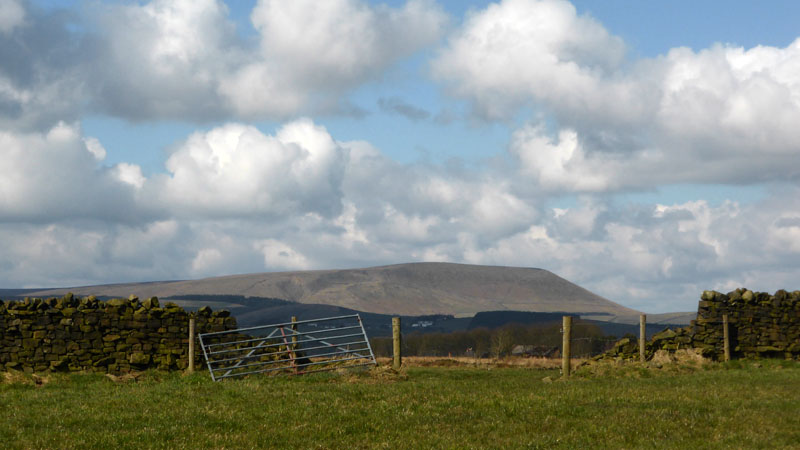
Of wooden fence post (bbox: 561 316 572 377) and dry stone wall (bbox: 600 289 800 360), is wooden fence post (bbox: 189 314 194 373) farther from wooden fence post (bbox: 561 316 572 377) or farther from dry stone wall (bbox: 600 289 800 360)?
dry stone wall (bbox: 600 289 800 360)

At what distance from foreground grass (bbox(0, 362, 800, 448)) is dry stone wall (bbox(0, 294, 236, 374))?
8.15 metres

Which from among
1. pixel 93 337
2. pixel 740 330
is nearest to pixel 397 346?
pixel 93 337

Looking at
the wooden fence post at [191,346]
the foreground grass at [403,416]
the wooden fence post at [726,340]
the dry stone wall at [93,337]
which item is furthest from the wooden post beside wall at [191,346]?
the wooden fence post at [726,340]

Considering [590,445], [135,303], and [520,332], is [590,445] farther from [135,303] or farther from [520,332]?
[520,332]

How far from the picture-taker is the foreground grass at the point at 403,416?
14703 millimetres

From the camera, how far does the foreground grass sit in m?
14.7

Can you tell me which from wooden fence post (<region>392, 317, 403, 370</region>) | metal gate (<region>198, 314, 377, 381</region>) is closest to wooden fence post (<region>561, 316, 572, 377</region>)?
wooden fence post (<region>392, 317, 403, 370</region>)

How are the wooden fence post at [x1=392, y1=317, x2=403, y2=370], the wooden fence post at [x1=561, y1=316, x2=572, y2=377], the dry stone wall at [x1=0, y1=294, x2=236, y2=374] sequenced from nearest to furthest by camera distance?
the wooden fence post at [x1=561, y1=316, x2=572, y2=377] → the wooden fence post at [x1=392, y1=317, x2=403, y2=370] → the dry stone wall at [x1=0, y1=294, x2=236, y2=374]

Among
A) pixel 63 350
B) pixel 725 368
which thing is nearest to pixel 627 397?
pixel 725 368

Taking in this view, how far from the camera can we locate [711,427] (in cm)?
1620

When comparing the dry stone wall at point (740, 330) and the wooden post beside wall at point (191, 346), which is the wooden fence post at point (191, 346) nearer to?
the wooden post beside wall at point (191, 346)

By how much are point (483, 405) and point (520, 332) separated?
7827cm

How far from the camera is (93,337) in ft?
106

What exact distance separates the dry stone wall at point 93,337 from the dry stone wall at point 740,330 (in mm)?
20953
